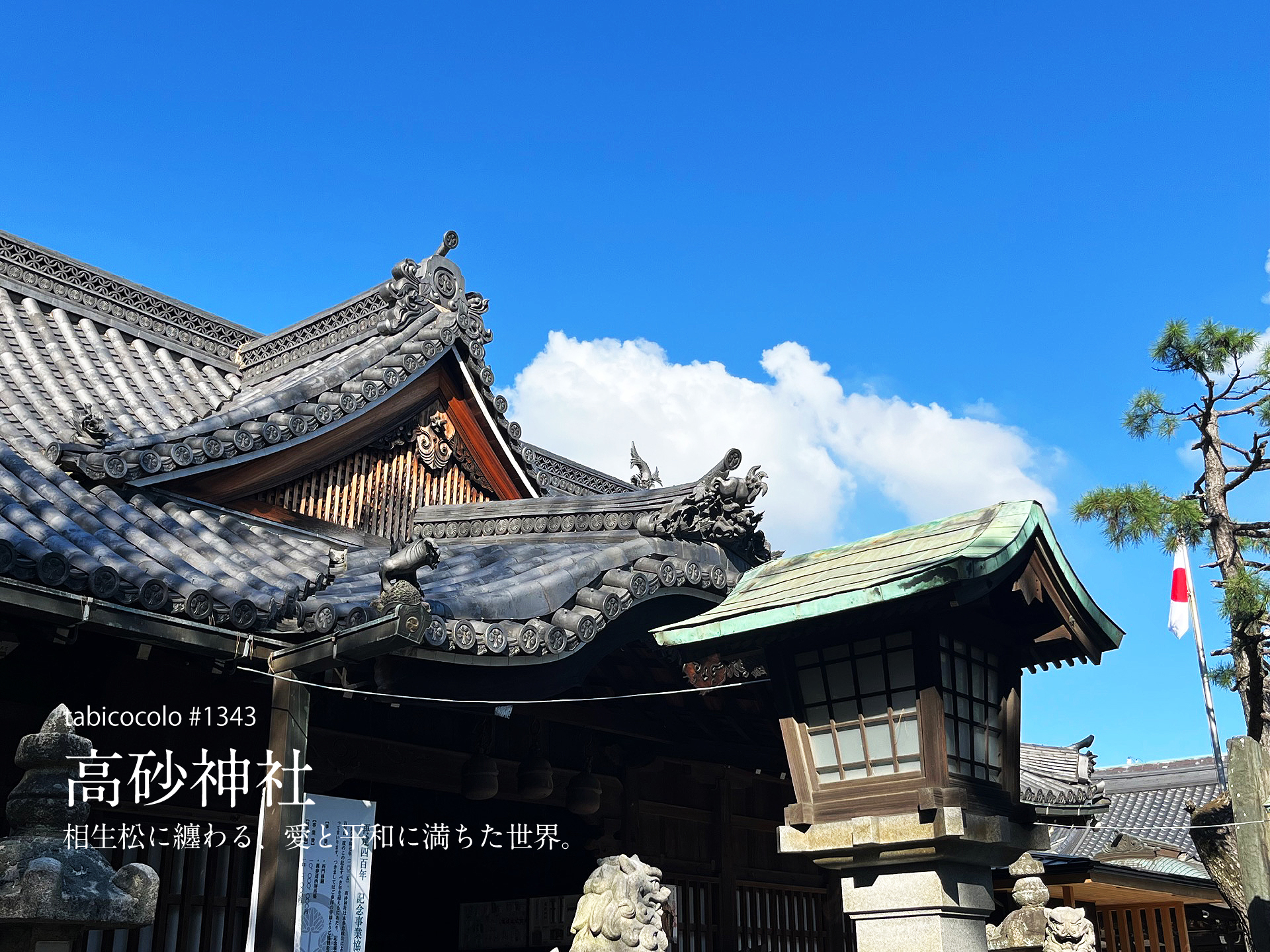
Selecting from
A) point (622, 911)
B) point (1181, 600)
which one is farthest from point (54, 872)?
point (1181, 600)

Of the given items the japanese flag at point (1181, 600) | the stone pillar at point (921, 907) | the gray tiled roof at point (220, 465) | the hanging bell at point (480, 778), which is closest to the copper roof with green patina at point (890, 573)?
the gray tiled roof at point (220, 465)

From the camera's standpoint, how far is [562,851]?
12.9m

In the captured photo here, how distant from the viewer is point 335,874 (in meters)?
8.23

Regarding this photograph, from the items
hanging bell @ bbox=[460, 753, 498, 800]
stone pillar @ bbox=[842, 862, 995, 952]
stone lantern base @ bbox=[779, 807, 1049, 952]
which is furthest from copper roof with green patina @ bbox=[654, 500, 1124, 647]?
hanging bell @ bbox=[460, 753, 498, 800]

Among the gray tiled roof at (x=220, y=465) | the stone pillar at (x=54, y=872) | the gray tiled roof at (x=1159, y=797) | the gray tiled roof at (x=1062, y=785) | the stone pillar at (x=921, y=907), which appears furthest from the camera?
the gray tiled roof at (x=1159, y=797)

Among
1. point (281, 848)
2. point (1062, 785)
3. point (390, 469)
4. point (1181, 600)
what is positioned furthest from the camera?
point (1181, 600)

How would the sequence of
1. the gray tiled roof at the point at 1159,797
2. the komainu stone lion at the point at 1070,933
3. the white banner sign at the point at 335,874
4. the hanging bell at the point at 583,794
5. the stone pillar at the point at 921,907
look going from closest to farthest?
1. the stone pillar at the point at 921,907
2. the white banner sign at the point at 335,874
3. the komainu stone lion at the point at 1070,933
4. the hanging bell at the point at 583,794
5. the gray tiled roof at the point at 1159,797

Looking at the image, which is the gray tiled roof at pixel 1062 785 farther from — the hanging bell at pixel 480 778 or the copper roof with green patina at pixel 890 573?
the hanging bell at pixel 480 778

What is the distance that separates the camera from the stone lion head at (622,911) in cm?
666

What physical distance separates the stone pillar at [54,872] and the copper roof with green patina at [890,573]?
4.75 metres

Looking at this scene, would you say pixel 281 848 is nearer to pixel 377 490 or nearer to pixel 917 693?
pixel 917 693

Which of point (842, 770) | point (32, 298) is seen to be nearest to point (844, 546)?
point (842, 770)

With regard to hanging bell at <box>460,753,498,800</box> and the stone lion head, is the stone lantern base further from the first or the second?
hanging bell at <box>460,753,498,800</box>

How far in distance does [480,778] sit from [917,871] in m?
4.81
